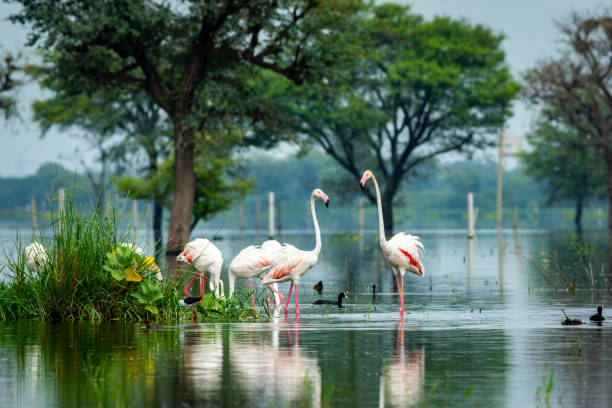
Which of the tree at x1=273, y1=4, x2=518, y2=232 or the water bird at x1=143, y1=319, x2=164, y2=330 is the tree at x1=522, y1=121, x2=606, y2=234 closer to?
the tree at x1=273, y1=4, x2=518, y2=232

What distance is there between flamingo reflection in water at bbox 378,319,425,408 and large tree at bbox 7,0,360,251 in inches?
1012

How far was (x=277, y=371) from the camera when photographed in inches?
380

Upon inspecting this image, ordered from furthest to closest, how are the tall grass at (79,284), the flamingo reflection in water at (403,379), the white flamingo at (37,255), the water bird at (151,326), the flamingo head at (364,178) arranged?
the flamingo head at (364,178), the white flamingo at (37,255), the tall grass at (79,284), the water bird at (151,326), the flamingo reflection in water at (403,379)

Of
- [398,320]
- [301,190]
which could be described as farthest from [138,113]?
[301,190]

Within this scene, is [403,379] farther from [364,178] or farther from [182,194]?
[182,194]

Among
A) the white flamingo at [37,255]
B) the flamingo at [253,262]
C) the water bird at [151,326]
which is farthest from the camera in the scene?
the flamingo at [253,262]

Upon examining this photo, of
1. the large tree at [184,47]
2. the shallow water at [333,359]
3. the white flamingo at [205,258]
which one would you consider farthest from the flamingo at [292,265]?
the large tree at [184,47]

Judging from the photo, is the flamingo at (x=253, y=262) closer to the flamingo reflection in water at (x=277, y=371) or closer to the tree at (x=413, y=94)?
the flamingo reflection in water at (x=277, y=371)

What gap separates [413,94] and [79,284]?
2120 inches

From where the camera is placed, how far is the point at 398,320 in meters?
14.7

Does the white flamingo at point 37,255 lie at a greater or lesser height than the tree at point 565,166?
lesser

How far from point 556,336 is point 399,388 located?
4.44 meters

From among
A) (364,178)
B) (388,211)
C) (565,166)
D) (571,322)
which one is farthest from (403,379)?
(565,166)

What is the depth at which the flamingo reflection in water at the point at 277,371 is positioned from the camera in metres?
8.27
